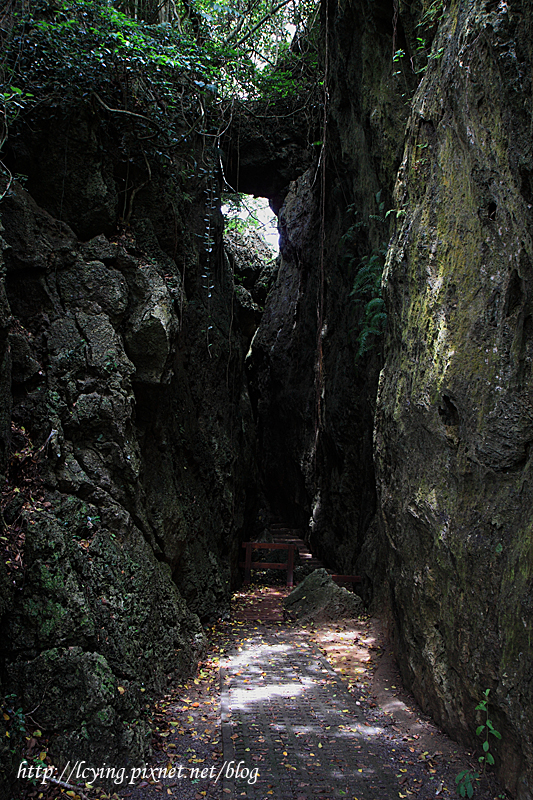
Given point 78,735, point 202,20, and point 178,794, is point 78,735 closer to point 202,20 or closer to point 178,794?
point 178,794

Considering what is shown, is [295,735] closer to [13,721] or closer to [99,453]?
[13,721]

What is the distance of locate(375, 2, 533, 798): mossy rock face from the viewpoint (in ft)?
12.4

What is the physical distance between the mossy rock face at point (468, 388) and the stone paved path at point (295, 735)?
0.84 metres

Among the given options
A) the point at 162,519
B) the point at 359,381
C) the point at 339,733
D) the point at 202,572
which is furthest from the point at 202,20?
the point at 339,733

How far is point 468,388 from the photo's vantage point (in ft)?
14.4

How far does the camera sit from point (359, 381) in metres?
10.4

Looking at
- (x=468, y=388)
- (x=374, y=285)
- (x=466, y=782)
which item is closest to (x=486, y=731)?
(x=466, y=782)

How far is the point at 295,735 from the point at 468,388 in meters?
3.50

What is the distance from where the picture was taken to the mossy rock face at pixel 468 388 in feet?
12.4

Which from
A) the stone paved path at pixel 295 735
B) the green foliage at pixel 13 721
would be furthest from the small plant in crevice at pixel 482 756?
the green foliage at pixel 13 721

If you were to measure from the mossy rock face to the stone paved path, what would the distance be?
0.84 m

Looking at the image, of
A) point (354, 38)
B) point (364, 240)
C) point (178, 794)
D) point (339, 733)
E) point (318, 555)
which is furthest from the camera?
point (318, 555)

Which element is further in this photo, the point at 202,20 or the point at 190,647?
the point at 202,20

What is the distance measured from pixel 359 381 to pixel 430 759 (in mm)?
7023
